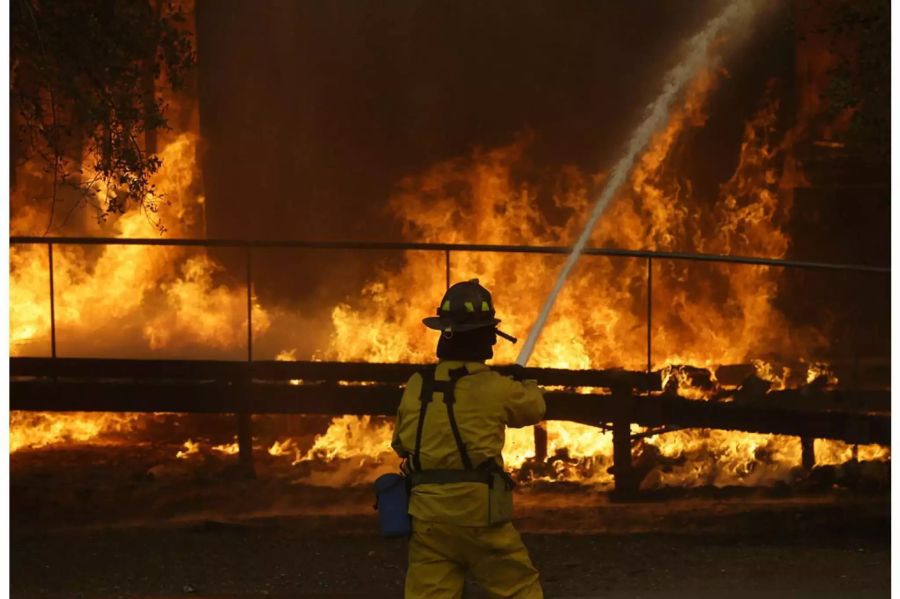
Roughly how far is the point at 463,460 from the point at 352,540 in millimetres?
3258

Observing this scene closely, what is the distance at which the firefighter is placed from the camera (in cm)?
512

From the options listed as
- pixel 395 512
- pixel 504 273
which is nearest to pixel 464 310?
pixel 395 512

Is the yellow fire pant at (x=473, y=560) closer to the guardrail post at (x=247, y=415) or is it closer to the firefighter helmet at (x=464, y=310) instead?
the firefighter helmet at (x=464, y=310)

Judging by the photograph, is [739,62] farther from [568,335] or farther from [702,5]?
[568,335]

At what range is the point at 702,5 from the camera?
511 inches

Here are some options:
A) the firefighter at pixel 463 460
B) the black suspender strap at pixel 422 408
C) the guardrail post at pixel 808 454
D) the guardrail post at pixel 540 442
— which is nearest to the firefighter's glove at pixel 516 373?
the firefighter at pixel 463 460

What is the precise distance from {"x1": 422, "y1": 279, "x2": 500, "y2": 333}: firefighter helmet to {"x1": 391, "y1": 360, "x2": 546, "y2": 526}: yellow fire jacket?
15 cm

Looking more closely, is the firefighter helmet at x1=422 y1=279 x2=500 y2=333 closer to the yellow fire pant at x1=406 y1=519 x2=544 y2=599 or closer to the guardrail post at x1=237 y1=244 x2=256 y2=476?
the yellow fire pant at x1=406 y1=519 x2=544 y2=599

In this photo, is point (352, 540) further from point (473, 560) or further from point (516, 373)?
point (516, 373)

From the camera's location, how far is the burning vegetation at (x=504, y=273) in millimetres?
12047

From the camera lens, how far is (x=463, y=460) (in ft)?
16.8

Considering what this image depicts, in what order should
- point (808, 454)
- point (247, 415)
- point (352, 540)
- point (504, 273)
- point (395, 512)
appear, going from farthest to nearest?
1. point (504, 273)
2. point (808, 454)
3. point (247, 415)
4. point (352, 540)
5. point (395, 512)

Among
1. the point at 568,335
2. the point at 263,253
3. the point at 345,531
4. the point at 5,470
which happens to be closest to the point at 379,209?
the point at 263,253

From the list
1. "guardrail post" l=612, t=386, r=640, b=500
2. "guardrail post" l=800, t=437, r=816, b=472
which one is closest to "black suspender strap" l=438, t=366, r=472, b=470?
"guardrail post" l=612, t=386, r=640, b=500
